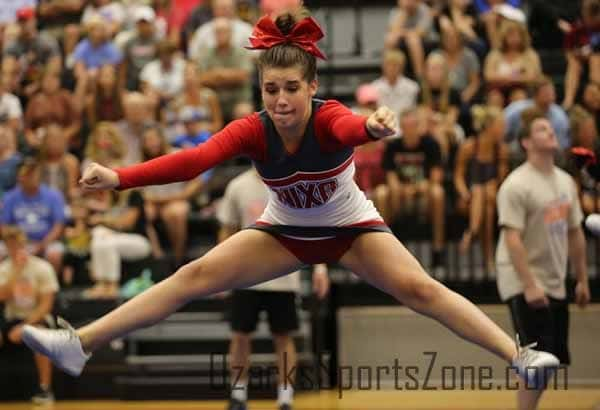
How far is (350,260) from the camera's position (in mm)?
6445

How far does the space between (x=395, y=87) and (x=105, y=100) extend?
3194mm

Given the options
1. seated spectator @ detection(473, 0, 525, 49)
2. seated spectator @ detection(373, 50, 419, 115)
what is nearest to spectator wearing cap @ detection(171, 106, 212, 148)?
seated spectator @ detection(373, 50, 419, 115)

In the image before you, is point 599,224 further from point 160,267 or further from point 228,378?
point 160,267

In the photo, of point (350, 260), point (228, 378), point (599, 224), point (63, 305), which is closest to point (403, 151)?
point (228, 378)

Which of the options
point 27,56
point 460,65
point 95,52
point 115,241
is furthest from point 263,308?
point 27,56

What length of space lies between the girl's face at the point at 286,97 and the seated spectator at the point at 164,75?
24.7 feet

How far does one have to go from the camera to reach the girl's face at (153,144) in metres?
12.3

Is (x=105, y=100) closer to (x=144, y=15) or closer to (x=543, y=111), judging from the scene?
(x=144, y=15)

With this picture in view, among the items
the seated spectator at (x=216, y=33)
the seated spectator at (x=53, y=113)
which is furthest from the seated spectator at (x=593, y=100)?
the seated spectator at (x=53, y=113)

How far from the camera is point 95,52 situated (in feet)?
48.5

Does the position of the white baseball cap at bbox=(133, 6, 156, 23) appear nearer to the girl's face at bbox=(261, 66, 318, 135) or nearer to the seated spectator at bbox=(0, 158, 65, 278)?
the seated spectator at bbox=(0, 158, 65, 278)

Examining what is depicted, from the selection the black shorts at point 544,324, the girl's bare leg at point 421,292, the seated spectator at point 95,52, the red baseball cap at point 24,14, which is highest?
the red baseball cap at point 24,14

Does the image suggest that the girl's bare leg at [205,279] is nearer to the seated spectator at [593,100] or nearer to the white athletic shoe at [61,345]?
the white athletic shoe at [61,345]

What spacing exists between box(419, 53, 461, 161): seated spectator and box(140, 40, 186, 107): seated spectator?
2.66 meters
